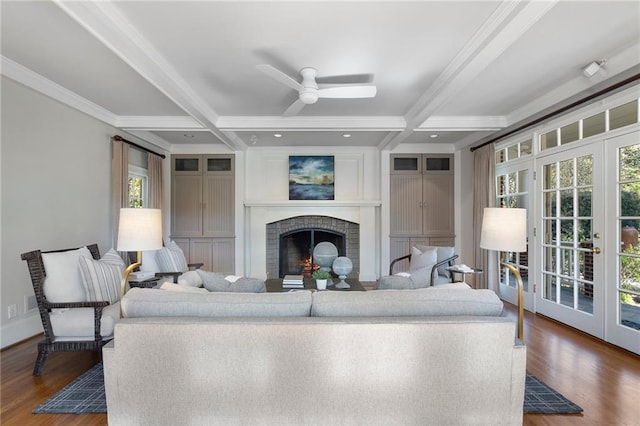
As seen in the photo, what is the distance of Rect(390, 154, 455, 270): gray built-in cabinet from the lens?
5.95 m

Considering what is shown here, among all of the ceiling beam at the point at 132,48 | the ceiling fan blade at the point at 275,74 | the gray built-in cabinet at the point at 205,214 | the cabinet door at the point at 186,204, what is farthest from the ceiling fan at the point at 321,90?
the cabinet door at the point at 186,204

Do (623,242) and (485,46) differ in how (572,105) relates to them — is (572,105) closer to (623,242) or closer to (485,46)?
(623,242)

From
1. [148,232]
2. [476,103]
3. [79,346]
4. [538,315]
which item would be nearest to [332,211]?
[476,103]

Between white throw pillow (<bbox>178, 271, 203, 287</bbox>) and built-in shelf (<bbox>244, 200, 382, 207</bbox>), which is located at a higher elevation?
built-in shelf (<bbox>244, 200, 382, 207</bbox>)

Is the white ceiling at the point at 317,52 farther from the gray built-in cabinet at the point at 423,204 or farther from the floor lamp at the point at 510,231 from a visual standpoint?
the gray built-in cabinet at the point at 423,204

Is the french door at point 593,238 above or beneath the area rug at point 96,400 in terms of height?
above

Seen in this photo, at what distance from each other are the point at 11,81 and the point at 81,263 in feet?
6.21

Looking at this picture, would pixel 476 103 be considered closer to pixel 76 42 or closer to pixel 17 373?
pixel 76 42

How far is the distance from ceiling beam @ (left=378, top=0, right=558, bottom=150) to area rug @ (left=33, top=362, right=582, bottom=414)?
7.91 feet

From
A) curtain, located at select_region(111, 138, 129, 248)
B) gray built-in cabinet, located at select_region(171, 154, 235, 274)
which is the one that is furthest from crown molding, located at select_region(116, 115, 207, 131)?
gray built-in cabinet, located at select_region(171, 154, 235, 274)

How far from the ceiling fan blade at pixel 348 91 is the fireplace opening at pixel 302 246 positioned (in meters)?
3.39

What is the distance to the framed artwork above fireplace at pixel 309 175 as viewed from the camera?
19.6 feet

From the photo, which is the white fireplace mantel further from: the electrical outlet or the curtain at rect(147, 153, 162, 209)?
the electrical outlet

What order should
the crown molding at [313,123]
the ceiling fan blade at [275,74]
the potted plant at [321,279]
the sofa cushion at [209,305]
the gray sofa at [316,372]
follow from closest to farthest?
the gray sofa at [316,372] → the sofa cushion at [209,305] → the ceiling fan blade at [275,74] → the potted plant at [321,279] → the crown molding at [313,123]
